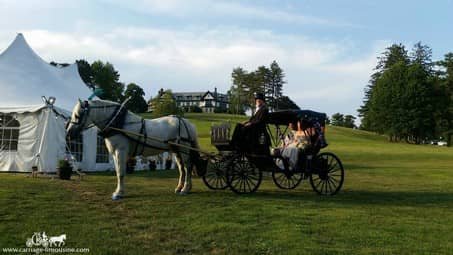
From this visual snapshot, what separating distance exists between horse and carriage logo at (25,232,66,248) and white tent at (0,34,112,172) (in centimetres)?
1101

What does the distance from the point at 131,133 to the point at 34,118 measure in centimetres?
1044

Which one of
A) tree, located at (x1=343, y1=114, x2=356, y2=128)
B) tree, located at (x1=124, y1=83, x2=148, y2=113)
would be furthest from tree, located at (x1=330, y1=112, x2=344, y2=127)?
tree, located at (x1=124, y1=83, x2=148, y2=113)

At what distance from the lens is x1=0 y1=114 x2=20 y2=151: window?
1972 cm

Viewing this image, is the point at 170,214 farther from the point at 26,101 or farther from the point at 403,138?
the point at 403,138

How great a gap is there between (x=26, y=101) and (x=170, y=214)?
47.7ft

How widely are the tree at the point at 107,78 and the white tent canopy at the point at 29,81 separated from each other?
59375 millimetres

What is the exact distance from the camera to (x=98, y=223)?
7.58 meters

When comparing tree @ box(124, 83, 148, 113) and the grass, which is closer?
the grass

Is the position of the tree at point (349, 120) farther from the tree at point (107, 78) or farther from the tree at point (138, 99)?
the tree at point (107, 78)

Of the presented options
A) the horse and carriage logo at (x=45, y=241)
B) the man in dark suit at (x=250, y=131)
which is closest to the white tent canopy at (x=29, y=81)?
the man in dark suit at (x=250, y=131)

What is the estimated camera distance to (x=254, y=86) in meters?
114

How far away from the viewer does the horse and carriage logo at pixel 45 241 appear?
244 inches

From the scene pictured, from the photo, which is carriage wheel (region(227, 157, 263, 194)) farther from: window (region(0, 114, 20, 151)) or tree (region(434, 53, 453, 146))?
tree (region(434, 53, 453, 146))

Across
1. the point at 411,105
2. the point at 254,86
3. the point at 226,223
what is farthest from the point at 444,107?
the point at 226,223
